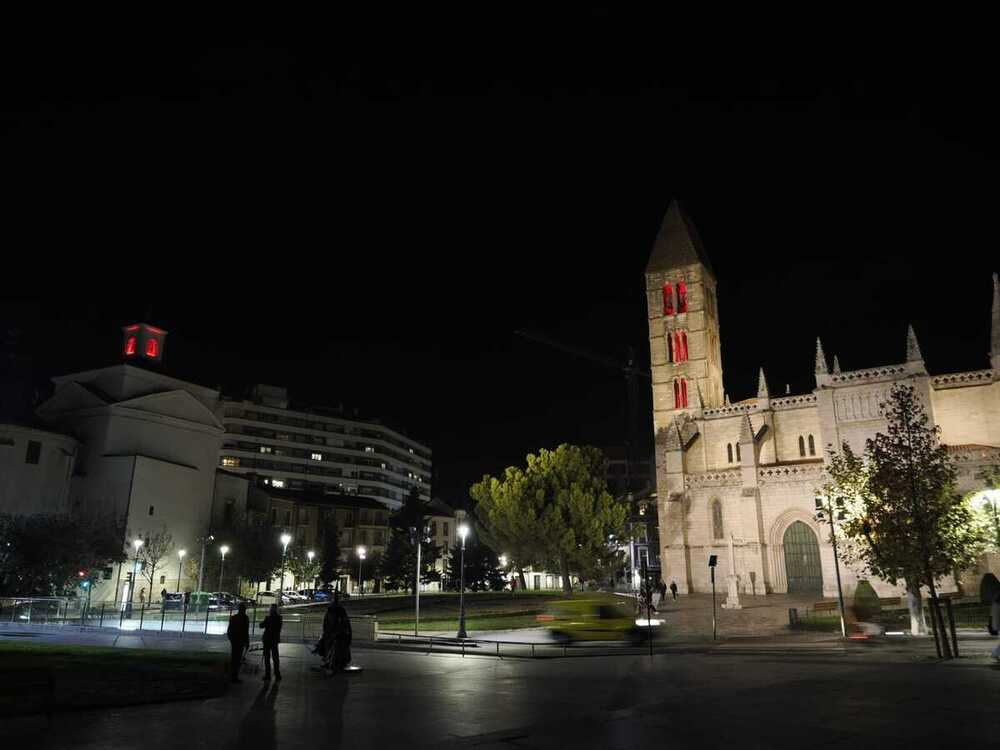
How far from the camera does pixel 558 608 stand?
24.6 m

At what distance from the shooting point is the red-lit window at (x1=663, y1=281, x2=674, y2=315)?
65.2 metres

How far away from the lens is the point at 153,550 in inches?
2090

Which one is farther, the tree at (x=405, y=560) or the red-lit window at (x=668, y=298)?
the tree at (x=405, y=560)

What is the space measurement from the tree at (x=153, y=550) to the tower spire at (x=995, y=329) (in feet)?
198

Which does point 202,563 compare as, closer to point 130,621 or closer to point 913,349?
point 130,621

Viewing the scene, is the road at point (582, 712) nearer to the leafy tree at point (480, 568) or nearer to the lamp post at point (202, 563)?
the lamp post at point (202, 563)

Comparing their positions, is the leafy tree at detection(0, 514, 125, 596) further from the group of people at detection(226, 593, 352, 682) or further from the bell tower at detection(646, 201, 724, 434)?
the bell tower at detection(646, 201, 724, 434)

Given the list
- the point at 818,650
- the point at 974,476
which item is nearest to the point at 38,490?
the point at 818,650

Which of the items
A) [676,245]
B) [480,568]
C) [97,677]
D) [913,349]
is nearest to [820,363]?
[913,349]

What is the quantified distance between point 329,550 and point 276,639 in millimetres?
57982

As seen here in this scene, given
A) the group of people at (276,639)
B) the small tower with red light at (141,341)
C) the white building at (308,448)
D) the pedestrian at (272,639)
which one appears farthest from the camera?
the white building at (308,448)

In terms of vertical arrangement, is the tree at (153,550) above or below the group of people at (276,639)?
above

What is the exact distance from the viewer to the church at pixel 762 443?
4744 cm

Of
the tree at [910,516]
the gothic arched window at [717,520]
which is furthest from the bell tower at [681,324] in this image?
the tree at [910,516]
